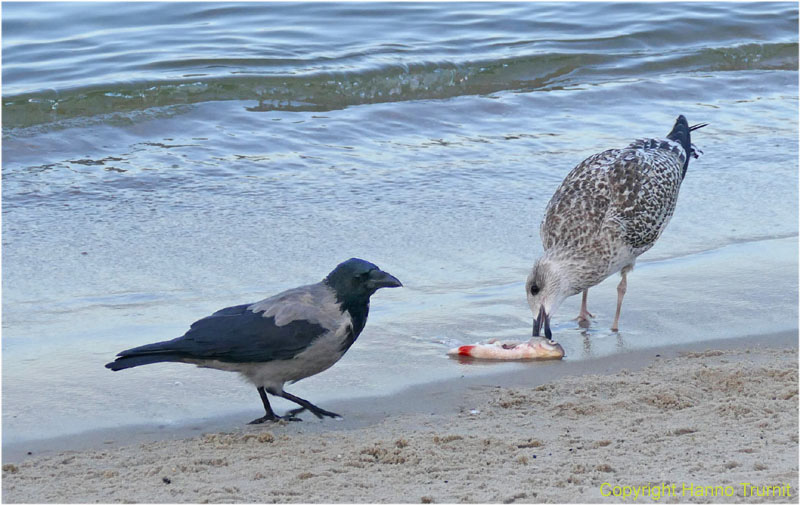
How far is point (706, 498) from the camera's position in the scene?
375cm

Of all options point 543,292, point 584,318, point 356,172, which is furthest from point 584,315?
point 356,172

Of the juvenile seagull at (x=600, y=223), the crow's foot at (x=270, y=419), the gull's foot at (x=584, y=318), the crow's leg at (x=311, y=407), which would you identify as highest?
the juvenile seagull at (x=600, y=223)

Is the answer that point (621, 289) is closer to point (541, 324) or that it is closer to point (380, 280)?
point (541, 324)

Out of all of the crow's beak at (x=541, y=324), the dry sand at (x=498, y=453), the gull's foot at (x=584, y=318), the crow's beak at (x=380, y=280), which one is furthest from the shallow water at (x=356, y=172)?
the crow's beak at (x=380, y=280)

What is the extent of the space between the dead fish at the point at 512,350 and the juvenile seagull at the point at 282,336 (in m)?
0.84

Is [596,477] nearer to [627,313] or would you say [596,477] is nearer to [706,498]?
[706,498]

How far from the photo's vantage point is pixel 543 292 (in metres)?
6.29

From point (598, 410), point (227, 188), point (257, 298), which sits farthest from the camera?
point (227, 188)

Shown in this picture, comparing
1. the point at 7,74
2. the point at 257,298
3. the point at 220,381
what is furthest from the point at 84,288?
the point at 7,74

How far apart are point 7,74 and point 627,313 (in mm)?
8796

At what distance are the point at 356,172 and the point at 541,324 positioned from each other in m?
3.67

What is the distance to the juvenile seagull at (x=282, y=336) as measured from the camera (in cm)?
487

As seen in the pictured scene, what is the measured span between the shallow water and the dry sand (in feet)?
1.50

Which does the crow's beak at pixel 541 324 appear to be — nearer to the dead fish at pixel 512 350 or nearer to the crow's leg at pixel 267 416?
the dead fish at pixel 512 350
